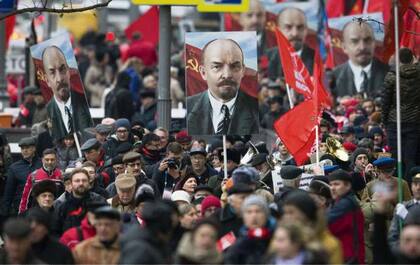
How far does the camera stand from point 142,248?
584 inches

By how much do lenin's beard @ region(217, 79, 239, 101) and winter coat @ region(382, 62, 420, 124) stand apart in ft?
6.24

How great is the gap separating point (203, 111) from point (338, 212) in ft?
18.5

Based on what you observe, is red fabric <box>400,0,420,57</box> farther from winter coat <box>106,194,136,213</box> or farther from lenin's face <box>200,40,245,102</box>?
winter coat <box>106,194,136,213</box>

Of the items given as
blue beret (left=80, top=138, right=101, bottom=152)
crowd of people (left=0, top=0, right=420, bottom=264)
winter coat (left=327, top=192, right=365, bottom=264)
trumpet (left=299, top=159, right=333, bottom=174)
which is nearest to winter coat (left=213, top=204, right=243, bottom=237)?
crowd of people (left=0, top=0, right=420, bottom=264)

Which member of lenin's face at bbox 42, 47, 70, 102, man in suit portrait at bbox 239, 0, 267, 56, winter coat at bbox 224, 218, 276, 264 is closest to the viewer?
winter coat at bbox 224, 218, 276, 264

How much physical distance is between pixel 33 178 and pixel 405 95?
458 centimetres

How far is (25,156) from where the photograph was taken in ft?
78.0

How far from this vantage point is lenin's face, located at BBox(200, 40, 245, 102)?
893 inches

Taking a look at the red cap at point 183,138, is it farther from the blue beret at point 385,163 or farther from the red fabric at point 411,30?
the blue beret at point 385,163

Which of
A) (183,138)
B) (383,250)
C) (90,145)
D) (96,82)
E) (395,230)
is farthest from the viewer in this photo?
(96,82)

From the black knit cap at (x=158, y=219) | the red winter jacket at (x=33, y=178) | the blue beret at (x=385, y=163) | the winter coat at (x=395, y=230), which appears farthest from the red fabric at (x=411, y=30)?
the black knit cap at (x=158, y=219)

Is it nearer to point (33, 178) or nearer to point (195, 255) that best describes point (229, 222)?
point (195, 255)

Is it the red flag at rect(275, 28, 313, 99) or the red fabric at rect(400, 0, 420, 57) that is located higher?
the red fabric at rect(400, 0, 420, 57)

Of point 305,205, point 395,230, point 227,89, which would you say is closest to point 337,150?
point 227,89
